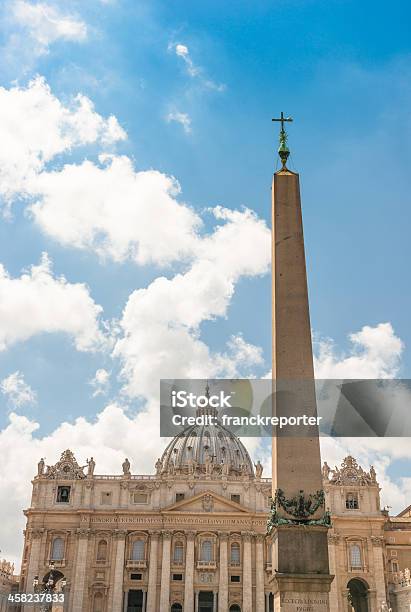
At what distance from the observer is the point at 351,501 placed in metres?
76.4

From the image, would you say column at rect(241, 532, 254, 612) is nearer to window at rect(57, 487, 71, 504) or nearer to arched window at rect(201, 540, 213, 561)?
arched window at rect(201, 540, 213, 561)

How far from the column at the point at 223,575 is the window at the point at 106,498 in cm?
1223

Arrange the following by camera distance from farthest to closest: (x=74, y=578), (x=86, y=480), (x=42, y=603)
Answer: (x=86, y=480)
(x=74, y=578)
(x=42, y=603)

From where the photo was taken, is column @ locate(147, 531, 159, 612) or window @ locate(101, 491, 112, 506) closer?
column @ locate(147, 531, 159, 612)

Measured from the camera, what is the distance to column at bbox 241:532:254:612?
235 ft

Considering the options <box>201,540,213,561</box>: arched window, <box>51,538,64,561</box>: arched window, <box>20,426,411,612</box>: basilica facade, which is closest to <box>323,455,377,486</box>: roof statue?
<box>20,426,411,612</box>: basilica facade

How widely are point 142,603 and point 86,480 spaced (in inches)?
533

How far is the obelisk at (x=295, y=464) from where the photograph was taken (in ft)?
49.1

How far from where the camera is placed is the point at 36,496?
76.1 meters

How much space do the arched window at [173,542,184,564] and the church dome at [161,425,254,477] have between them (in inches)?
1319

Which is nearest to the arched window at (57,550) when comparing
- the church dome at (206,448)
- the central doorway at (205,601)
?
the central doorway at (205,601)

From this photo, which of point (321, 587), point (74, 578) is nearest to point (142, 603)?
point (74, 578)

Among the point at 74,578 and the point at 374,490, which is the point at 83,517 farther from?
the point at 374,490

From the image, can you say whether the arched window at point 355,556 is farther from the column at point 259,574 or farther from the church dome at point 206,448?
the church dome at point 206,448
